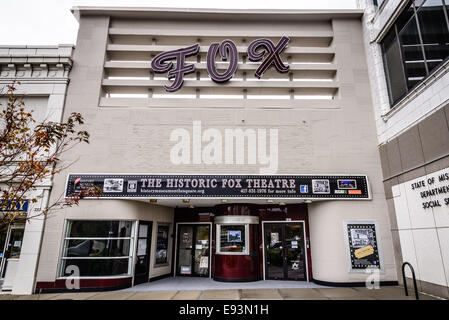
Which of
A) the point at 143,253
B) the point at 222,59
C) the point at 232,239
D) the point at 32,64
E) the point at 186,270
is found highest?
the point at 222,59

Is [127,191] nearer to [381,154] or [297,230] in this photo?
[297,230]

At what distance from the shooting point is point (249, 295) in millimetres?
9250

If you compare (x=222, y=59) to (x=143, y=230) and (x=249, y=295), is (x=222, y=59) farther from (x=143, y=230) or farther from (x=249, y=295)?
(x=249, y=295)

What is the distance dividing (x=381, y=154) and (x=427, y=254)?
419cm

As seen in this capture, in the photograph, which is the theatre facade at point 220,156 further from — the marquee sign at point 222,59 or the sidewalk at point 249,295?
the sidewalk at point 249,295

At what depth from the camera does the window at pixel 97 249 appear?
1032cm

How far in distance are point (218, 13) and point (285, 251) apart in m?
11.8

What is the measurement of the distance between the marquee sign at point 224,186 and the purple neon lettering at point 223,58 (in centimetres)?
479

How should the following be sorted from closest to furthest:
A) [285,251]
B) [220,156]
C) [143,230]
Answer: [220,156], [143,230], [285,251]

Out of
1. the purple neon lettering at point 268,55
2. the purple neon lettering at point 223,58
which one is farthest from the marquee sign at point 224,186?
the purple neon lettering at point 268,55

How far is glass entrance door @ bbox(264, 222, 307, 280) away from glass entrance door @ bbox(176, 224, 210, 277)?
9.61ft

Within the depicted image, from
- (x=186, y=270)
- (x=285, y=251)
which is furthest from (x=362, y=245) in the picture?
(x=186, y=270)

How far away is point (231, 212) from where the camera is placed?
12.3 m
